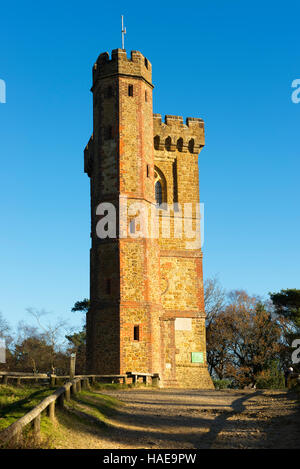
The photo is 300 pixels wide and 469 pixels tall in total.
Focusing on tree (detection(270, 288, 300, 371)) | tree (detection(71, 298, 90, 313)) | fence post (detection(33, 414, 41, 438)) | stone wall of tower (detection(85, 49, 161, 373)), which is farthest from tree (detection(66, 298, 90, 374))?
fence post (detection(33, 414, 41, 438))

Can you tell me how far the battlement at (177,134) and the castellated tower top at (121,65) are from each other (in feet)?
16.1

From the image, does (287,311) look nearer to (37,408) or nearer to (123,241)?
(123,241)

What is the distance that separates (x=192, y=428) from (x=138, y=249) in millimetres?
16074

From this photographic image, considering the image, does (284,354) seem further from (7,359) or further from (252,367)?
(7,359)

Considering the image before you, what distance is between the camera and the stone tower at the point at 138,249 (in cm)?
2542

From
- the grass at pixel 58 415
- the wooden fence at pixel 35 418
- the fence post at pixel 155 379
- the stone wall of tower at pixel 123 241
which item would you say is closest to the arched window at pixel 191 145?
the stone wall of tower at pixel 123 241

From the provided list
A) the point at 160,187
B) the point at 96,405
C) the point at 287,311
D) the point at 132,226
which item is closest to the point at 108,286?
the point at 132,226

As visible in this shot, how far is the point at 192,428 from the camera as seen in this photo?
10594mm

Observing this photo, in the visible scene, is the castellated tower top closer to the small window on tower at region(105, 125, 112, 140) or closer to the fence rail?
the small window on tower at region(105, 125, 112, 140)

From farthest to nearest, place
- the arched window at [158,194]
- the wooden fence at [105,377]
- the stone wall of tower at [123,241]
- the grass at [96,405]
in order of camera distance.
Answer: the arched window at [158,194] → the stone wall of tower at [123,241] → the wooden fence at [105,377] → the grass at [96,405]

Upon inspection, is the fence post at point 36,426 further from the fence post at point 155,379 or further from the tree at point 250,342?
the tree at point 250,342

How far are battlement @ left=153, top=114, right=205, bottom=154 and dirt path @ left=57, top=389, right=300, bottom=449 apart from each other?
2115 centimetres

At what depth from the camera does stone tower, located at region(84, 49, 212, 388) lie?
83.4 feet
